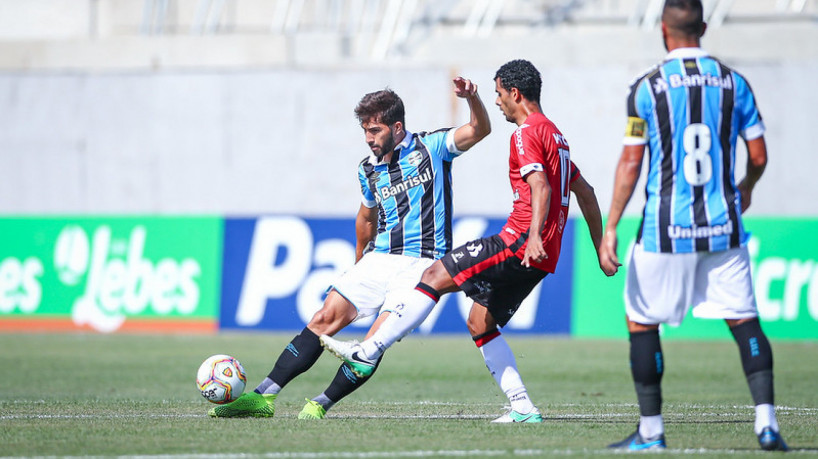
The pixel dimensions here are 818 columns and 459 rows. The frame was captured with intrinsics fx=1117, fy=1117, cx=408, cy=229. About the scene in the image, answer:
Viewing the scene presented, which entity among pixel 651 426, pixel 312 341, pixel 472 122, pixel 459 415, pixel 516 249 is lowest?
pixel 459 415

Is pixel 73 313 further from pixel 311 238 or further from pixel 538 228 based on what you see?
pixel 538 228

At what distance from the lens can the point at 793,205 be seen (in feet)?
60.4

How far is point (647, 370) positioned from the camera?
536cm

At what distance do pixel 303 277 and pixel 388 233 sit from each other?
8701mm

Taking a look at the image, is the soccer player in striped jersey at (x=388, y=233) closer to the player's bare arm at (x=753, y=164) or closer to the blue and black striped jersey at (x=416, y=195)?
the blue and black striped jersey at (x=416, y=195)

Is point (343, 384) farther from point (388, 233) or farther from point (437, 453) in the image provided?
point (437, 453)

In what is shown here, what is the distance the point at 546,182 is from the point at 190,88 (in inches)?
554

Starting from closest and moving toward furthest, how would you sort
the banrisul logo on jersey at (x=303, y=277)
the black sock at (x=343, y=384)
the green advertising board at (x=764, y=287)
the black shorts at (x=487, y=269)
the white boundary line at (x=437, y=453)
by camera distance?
the white boundary line at (x=437, y=453) < the black shorts at (x=487, y=269) < the black sock at (x=343, y=384) < the green advertising board at (x=764, y=287) < the banrisul logo on jersey at (x=303, y=277)

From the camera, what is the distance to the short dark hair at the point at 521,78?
22.1ft

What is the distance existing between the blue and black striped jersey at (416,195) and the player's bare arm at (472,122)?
0.07 metres

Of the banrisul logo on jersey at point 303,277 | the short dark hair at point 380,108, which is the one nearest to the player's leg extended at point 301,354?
the short dark hair at point 380,108

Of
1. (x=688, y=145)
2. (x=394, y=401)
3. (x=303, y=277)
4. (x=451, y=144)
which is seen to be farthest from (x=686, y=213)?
(x=303, y=277)

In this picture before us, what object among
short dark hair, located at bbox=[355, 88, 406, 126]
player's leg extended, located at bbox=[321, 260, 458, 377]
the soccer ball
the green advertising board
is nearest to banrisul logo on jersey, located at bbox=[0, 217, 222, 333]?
the green advertising board

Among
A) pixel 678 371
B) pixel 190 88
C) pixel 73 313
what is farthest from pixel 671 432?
pixel 190 88
